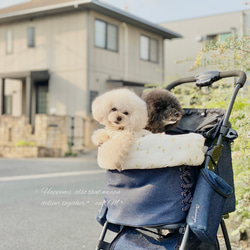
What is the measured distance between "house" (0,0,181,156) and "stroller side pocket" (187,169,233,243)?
14132 millimetres

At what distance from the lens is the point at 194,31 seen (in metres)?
26.2

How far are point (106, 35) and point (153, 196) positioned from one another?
17.5m

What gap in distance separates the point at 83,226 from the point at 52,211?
99 cm

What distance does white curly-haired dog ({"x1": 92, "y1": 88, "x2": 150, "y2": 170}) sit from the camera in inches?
105

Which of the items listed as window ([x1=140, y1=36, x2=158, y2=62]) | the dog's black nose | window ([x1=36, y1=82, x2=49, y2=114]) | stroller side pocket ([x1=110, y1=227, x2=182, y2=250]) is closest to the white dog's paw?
the dog's black nose

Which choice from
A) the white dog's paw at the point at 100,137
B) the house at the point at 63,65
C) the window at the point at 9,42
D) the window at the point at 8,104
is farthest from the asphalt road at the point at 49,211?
the window at the point at 9,42

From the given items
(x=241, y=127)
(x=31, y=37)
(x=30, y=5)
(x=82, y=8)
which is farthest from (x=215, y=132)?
(x=30, y=5)

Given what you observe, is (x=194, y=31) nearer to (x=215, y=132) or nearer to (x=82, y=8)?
(x=82, y=8)

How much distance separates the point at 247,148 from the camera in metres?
3.99

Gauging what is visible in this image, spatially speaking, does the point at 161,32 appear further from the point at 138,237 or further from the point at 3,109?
the point at 138,237

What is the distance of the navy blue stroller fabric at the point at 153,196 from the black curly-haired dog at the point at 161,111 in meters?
0.43

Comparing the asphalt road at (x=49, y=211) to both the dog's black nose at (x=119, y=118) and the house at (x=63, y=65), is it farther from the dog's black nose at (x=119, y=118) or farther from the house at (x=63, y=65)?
the house at (x=63, y=65)

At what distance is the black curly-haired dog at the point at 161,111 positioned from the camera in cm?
303

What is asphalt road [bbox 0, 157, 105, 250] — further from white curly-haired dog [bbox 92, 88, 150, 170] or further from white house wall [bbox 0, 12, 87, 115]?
white house wall [bbox 0, 12, 87, 115]
